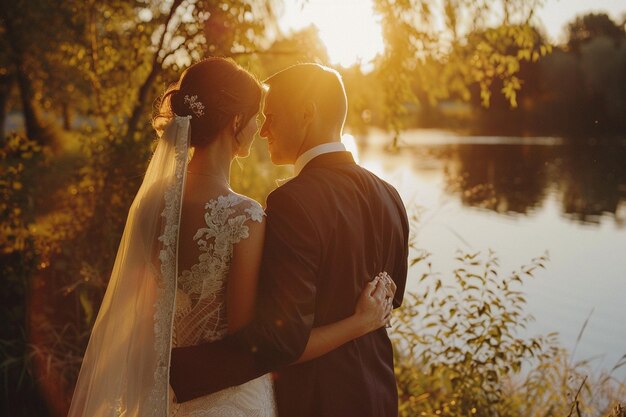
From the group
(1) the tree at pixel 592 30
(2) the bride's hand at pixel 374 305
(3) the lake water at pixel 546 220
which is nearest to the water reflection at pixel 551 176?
(3) the lake water at pixel 546 220

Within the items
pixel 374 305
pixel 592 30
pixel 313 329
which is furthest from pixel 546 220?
pixel 592 30

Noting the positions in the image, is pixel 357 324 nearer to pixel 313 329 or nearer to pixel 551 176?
pixel 313 329

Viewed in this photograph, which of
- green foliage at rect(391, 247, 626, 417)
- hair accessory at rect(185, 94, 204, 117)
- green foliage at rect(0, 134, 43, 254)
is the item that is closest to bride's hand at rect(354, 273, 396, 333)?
hair accessory at rect(185, 94, 204, 117)

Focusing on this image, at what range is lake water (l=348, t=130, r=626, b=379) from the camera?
8398 mm

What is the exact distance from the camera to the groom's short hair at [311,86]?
217 centimetres

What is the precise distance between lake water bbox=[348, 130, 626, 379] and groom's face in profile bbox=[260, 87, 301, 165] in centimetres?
275

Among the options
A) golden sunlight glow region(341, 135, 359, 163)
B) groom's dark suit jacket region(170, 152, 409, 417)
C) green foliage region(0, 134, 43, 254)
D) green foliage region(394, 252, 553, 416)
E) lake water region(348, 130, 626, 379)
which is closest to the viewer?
groom's dark suit jacket region(170, 152, 409, 417)

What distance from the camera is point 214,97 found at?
85.6 inches

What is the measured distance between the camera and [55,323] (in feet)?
17.9

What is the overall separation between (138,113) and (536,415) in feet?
14.8

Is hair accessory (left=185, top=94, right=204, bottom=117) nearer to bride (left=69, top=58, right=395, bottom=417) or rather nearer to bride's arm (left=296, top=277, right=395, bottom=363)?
bride (left=69, top=58, right=395, bottom=417)

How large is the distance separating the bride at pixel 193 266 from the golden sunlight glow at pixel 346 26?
3.73 m

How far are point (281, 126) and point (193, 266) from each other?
586 millimetres

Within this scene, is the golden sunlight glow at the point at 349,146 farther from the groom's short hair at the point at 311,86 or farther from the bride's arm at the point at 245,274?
the bride's arm at the point at 245,274
